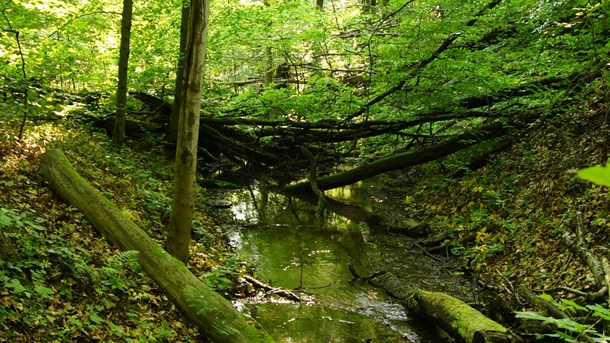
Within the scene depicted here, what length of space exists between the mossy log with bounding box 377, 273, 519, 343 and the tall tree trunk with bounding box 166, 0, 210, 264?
3.64m

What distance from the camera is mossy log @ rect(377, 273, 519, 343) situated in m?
5.14

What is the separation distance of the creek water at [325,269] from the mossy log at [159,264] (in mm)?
1118

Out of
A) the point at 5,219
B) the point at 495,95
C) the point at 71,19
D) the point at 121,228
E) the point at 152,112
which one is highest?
the point at 71,19

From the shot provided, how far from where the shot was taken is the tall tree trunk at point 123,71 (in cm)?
950

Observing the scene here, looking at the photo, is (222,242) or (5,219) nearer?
(5,219)

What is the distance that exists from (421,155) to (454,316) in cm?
752

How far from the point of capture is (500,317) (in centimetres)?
614

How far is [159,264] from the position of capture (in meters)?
5.75

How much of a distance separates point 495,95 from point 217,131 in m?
8.53

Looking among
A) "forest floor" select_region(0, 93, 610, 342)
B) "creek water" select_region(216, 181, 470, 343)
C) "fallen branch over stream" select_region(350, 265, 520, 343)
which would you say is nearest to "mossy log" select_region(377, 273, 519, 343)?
"fallen branch over stream" select_region(350, 265, 520, 343)

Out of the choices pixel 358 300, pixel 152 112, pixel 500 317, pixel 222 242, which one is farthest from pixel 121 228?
pixel 152 112

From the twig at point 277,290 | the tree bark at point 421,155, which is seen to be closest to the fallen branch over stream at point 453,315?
the twig at point 277,290

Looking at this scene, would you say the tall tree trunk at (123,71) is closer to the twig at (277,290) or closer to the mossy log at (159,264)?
the mossy log at (159,264)

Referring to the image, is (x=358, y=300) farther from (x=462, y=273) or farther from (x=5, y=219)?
(x=5, y=219)
